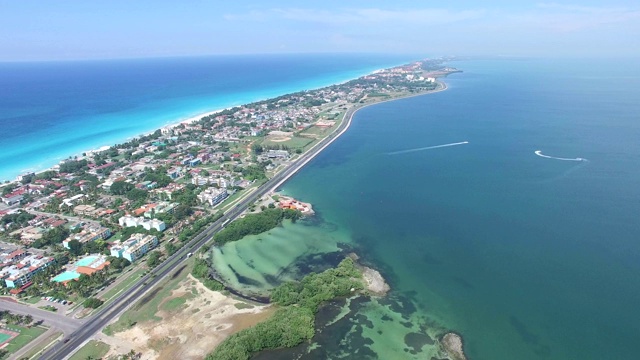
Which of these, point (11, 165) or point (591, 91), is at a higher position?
point (11, 165)

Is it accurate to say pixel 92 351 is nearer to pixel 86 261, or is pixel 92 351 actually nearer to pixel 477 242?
pixel 86 261

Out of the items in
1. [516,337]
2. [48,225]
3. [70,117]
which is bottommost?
[516,337]

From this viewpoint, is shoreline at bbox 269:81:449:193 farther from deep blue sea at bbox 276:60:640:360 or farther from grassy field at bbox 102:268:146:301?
grassy field at bbox 102:268:146:301

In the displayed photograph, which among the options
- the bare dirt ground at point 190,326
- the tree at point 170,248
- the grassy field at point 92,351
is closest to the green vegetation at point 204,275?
the bare dirt ground at point 190,326

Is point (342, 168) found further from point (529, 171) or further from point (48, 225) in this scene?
point (48, 225)

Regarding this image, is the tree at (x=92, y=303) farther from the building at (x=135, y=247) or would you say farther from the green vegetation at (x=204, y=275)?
the green vegetation at (x=204, y=275)

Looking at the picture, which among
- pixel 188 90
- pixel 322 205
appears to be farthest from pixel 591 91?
pixel 188 90
